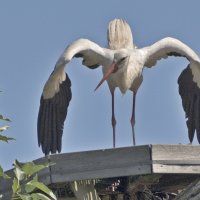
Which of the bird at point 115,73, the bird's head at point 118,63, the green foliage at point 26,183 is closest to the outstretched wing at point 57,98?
the bird at point 115,73

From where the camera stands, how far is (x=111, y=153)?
5.38 meters

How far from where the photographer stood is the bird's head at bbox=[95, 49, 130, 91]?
8328 mm

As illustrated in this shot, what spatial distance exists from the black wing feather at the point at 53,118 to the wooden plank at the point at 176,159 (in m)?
1.88

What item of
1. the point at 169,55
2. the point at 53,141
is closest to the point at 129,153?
the point at 53,141

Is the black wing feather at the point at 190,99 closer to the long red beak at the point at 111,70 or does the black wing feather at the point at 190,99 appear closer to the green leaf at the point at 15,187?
the long red beak at the point at 111,70

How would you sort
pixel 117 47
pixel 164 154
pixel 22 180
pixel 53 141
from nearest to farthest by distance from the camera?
pixel 22 180 → pixel 164 154 → pixel 53 141 → pixel 117 47

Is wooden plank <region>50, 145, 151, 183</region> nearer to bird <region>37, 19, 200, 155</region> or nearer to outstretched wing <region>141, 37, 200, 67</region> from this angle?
bird <region>37, 19, 200, 155</region>

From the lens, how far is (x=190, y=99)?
26.3 ft

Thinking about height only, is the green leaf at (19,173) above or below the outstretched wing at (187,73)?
below

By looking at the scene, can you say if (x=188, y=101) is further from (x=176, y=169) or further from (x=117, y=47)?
(x=176, y=169)

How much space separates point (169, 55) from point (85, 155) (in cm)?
328

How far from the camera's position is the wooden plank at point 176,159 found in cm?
532

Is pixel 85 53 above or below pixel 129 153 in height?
above

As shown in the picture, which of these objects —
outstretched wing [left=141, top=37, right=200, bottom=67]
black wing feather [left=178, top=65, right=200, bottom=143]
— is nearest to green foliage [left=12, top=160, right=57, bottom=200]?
black wing feather [left=178, top=65, right=200, bottom=143]
